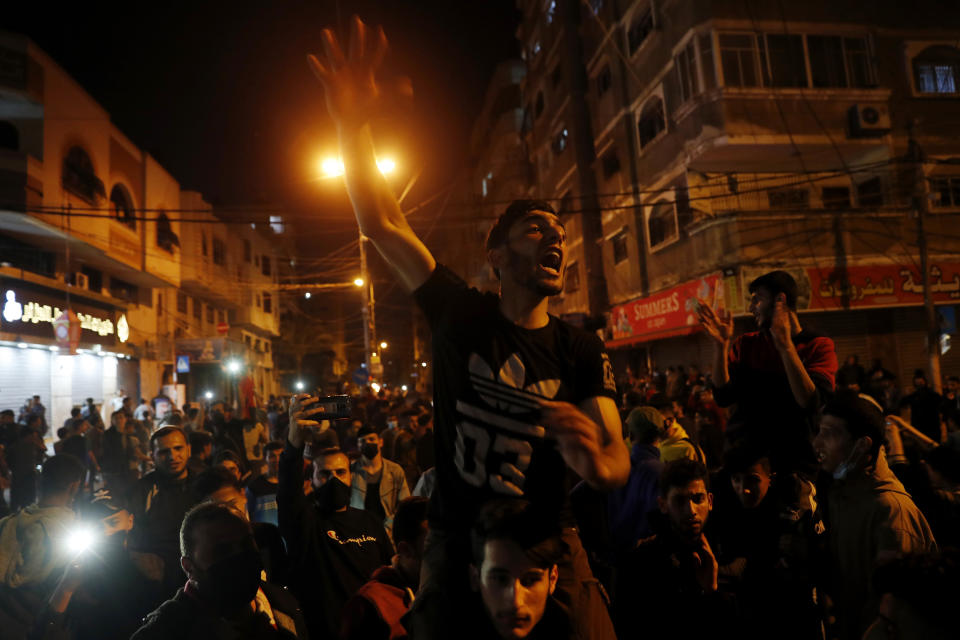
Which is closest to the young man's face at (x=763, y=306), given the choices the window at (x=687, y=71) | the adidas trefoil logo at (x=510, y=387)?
the adidas trefoil logo at (x=510, y=387)

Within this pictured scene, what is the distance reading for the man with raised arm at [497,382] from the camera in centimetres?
211

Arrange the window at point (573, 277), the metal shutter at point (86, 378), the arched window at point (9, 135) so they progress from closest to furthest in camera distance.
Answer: the arched window at point (9, 135)
the metal shutter at point (86, 378)
the window at point (573, 277)

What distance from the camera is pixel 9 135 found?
20266 millimetres

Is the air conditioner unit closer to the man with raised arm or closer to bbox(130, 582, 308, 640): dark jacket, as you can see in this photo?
the man with raised arm

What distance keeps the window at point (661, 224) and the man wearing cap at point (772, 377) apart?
1719 centimetres

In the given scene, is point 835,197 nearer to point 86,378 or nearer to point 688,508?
point 688,508

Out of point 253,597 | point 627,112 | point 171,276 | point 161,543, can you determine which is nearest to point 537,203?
point 253,597

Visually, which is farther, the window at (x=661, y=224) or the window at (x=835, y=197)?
the window at (x=661, y=224)

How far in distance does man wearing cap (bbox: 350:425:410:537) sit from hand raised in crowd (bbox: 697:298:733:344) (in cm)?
397

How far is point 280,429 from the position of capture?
13.9 metres

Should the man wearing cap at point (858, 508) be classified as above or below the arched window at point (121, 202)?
below

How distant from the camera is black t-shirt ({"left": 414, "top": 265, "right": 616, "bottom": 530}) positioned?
2.17 meters

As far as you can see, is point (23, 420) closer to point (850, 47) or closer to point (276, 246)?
point (850, 47)

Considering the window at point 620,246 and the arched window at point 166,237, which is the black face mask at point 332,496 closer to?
the window at point 620,246
